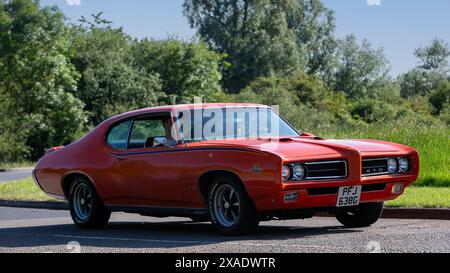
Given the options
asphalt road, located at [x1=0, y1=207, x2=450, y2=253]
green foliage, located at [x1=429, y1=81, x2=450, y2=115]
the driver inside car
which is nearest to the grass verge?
asphalt road, located at [x1=0, y1=207, x2=450, y2=253]

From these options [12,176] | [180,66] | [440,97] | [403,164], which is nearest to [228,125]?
[403,164]

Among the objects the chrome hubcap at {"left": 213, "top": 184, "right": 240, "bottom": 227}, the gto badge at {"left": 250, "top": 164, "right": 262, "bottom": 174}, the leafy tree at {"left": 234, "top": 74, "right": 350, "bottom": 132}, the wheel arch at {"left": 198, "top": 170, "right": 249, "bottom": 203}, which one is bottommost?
the leafy tree at {"left": 234, "top": 74, "right": 350, "bottom": 132}

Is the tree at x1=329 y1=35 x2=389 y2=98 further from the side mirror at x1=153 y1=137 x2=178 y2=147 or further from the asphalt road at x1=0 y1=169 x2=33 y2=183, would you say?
the side mirror at x1=153 y1=137 x2=178 y2=147

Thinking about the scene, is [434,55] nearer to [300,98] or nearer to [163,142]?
[300,98]

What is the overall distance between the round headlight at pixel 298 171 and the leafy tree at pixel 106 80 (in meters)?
46.7

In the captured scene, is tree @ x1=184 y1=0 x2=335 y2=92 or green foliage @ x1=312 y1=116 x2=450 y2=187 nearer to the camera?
green foliage @ x1=312 y1=116 x2=450 y2=187

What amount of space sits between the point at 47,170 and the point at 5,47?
45.0 metres

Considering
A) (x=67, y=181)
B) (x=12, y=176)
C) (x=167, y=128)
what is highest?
(x=167, y=128)

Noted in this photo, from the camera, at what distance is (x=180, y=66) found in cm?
6750

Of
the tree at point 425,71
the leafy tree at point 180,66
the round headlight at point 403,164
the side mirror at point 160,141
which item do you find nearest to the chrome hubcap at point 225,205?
the side mirror at point 160,141

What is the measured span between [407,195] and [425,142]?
9.21 m

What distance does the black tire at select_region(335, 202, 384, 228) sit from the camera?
37.8 feet

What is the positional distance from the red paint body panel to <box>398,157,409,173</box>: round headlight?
75 millimetres

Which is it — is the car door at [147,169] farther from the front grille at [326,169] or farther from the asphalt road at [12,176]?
the asphalt road at [12,176]
